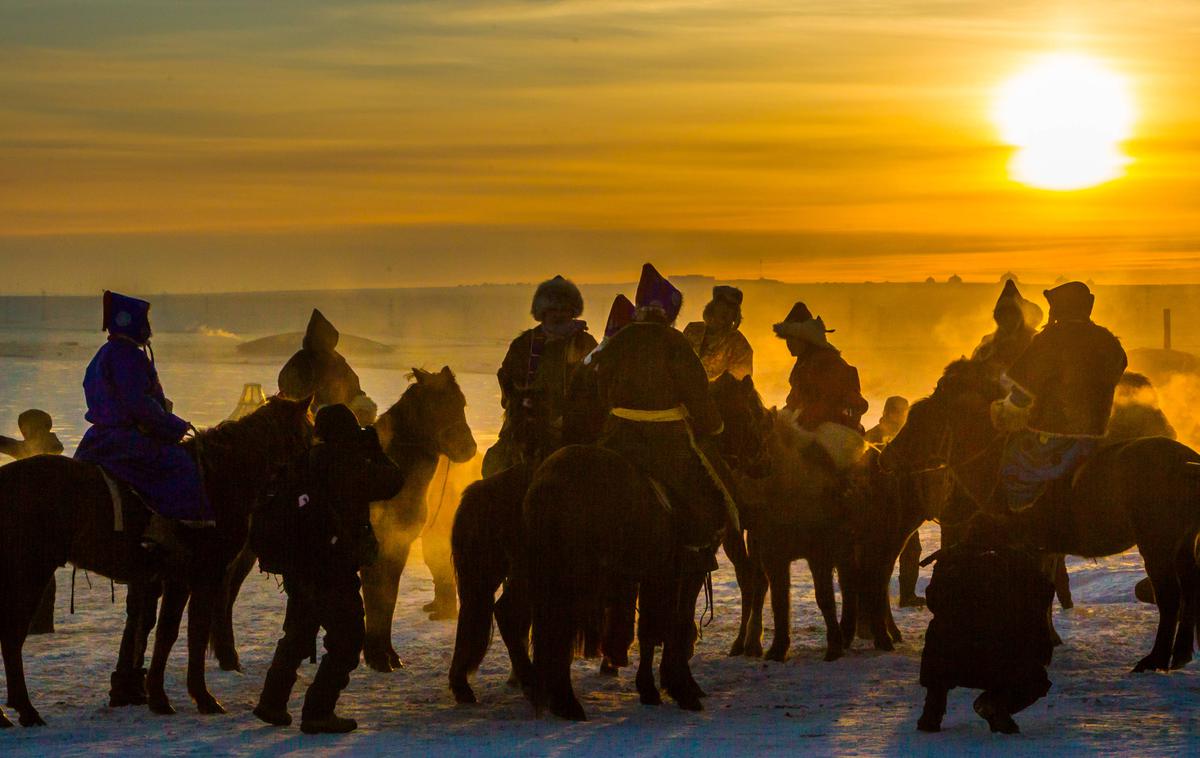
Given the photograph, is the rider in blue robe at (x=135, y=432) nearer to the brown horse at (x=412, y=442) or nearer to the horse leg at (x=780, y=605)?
the brown horse at (x=412, y=442)

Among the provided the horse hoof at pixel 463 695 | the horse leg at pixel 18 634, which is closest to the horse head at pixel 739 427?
the horse hoof at pixel 463 695

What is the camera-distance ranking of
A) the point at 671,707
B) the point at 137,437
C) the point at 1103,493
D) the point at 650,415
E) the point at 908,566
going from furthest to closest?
the point at 908,566
the point at 1103,493
the point at 671,707
the point at 137,437
the point at 650,415

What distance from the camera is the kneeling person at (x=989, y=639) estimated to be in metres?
9.85

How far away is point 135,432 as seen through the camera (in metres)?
10.9

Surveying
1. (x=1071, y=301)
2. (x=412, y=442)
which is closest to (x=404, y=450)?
(x=412, y=442)

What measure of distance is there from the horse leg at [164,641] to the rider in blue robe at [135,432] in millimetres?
470

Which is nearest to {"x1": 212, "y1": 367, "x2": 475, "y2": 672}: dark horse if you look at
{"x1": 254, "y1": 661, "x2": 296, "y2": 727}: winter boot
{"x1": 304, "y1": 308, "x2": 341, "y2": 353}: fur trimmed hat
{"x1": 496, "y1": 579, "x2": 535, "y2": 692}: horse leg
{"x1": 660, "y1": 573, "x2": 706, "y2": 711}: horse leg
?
{"x1": 304, "y1": 308, "x2": 341, "y2": 353}: fur trimmed hat

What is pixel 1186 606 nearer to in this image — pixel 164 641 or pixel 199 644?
pixel 199 644

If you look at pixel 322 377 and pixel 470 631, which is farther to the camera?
pixel 322 377

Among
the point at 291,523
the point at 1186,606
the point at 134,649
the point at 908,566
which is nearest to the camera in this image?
the point at 291,523

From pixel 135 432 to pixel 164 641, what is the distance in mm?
1292

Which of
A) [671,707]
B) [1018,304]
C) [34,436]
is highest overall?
[1018,304]

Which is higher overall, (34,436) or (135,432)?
(34,436)

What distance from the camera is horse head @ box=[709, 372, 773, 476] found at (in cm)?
1156
